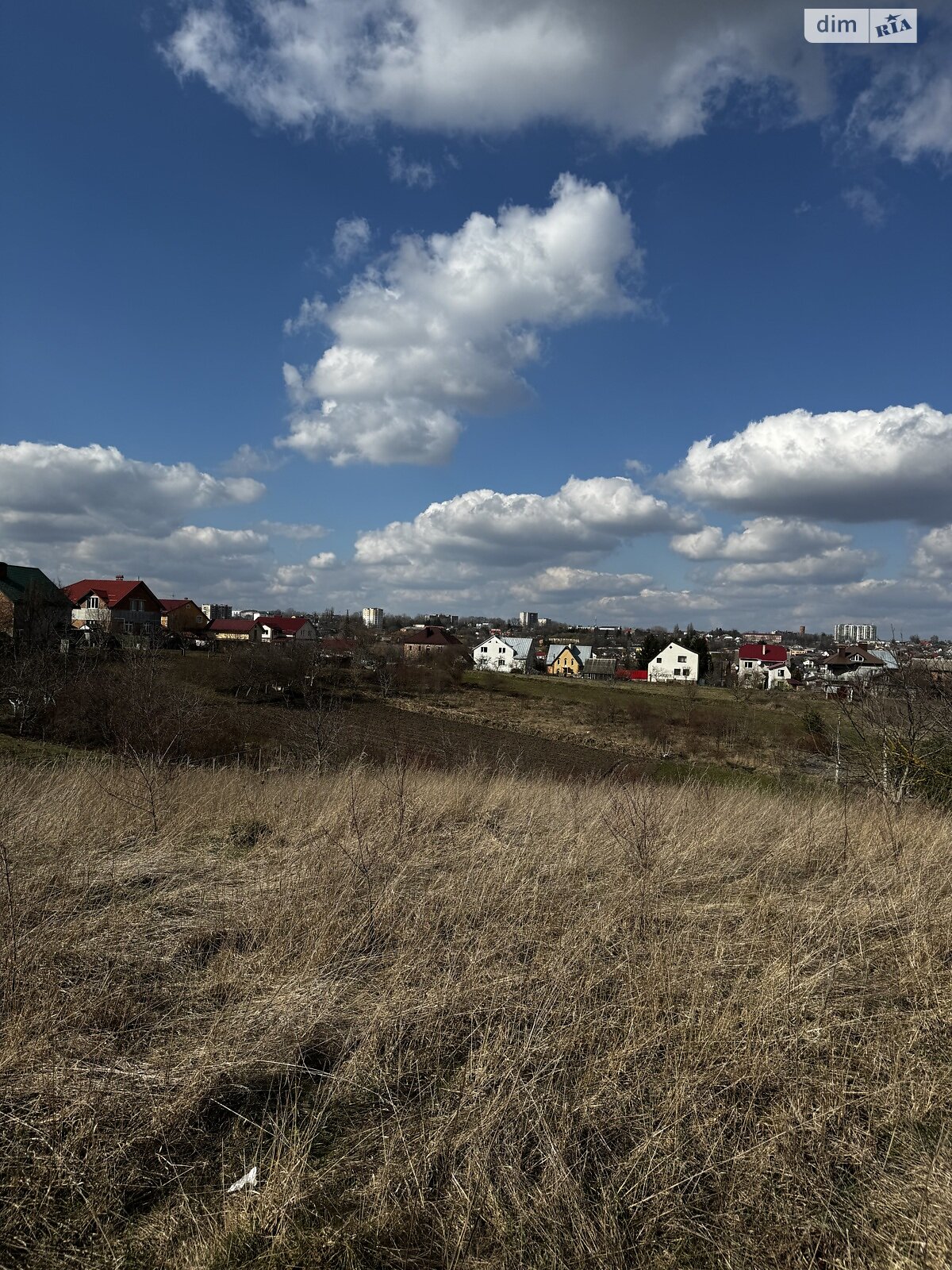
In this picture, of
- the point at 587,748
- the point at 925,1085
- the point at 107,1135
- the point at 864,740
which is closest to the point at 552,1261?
the point at 107,1135

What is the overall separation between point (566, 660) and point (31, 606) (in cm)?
6722

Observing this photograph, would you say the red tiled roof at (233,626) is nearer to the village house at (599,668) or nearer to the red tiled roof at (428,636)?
the red tiled roof at (428,636)

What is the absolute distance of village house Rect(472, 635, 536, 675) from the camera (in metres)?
Result: 90.0

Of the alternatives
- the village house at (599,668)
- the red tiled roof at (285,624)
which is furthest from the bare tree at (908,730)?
the red tiled roof at (285,624)

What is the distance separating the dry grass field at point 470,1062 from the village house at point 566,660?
85109 mm

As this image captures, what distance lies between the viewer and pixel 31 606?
112 feet

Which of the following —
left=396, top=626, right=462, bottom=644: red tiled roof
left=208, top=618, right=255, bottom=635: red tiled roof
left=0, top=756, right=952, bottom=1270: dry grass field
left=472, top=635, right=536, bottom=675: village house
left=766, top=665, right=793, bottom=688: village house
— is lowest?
left=766, top=665, right=793, bottom=688: village house

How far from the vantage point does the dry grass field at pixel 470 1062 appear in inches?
93.1

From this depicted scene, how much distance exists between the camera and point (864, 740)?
491 inches

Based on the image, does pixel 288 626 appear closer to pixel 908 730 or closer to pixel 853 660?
pixel 853 660

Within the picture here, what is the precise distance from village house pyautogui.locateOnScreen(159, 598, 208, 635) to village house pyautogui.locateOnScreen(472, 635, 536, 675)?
34.1 m

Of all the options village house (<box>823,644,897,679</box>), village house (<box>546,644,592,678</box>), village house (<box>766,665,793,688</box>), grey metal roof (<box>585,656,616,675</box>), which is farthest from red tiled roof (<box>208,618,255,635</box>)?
village house (<box>823,644,897,679</box>)

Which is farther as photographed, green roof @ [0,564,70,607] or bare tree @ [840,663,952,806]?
green roof @ [0,564,70,607]

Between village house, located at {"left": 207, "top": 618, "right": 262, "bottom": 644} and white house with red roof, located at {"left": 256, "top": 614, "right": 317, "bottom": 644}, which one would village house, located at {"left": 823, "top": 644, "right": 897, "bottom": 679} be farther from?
village house, located at {"left": 207, "top": 618, "right": 262, "bottom": 644}
